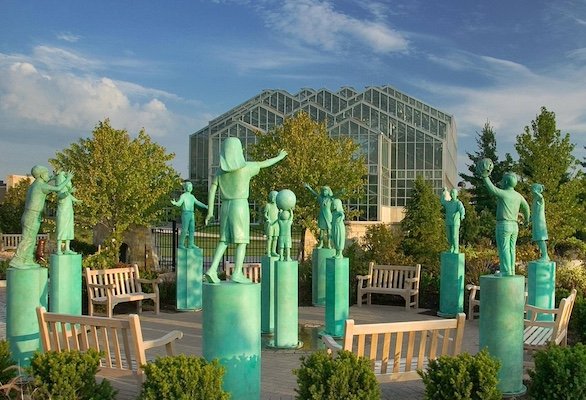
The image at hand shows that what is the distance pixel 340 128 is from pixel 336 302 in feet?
84.9

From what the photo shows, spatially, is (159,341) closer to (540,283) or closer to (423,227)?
(540,283)

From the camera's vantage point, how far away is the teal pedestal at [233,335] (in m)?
4.88

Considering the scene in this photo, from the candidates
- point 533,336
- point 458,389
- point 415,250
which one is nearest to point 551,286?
point 533,336

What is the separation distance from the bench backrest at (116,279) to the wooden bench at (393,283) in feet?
13.9

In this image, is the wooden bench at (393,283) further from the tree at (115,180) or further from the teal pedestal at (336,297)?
the tree at (115,180)

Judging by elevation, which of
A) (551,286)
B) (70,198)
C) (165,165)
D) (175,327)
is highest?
(165,165)

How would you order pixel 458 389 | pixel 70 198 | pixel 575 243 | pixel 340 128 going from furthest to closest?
pixel 340 128
pixel 575 243
pixel 70 198
pixel 458 389

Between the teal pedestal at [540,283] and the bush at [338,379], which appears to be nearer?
the bush at [338,379]

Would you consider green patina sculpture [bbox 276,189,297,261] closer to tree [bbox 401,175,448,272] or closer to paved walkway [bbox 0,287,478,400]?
paved walkway [bbox 0,287,478,400]

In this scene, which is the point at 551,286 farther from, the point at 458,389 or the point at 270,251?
the point at 458,389

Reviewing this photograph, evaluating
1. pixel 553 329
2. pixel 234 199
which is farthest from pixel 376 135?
pixel 234 199

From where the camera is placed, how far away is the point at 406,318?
10.4 meters

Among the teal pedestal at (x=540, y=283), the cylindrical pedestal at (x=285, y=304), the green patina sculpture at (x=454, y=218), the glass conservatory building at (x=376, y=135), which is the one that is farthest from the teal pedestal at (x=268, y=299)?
the glass conservatory building at (x=376, y=135)

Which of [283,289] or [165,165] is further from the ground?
[165,165]
